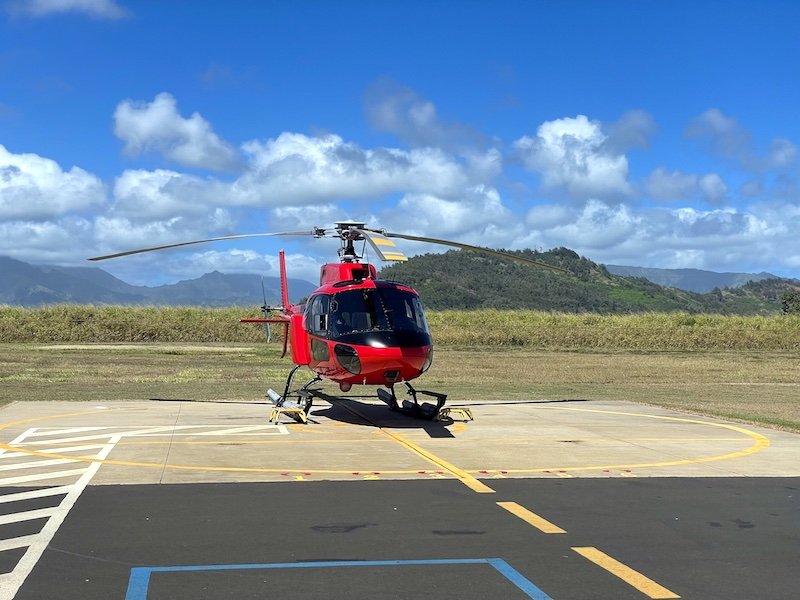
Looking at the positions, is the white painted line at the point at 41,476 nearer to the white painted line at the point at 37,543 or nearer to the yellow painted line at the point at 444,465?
the white painted line at the point at 37,543

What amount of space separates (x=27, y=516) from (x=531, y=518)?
5308 millimetres

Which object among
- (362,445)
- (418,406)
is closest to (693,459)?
(362,445)

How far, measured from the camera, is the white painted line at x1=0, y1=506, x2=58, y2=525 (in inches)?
334

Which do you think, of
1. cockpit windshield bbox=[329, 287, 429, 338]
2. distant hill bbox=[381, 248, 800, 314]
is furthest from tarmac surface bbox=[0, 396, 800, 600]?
distant hill bbox=[381, 248, 800, 314]

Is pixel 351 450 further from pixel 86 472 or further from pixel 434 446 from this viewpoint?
pixel 86 472

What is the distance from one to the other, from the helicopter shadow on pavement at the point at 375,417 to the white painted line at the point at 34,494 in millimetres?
7398

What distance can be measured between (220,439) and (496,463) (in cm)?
521

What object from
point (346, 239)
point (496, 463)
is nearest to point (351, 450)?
point (496, 463)

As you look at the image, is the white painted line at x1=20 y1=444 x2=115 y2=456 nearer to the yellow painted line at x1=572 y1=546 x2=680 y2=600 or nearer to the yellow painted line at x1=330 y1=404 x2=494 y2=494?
the yellow painted line at x1=330 y1=404 x2=494 y2=494

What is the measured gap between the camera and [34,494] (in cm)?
984

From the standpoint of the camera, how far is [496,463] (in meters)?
12.8

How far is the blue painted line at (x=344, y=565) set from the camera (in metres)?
6.47

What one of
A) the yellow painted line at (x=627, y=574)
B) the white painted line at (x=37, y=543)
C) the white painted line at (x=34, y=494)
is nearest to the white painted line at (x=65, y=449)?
the white painted line at (x=37, y=543)

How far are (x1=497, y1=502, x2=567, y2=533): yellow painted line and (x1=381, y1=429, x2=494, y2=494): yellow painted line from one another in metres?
0.82
